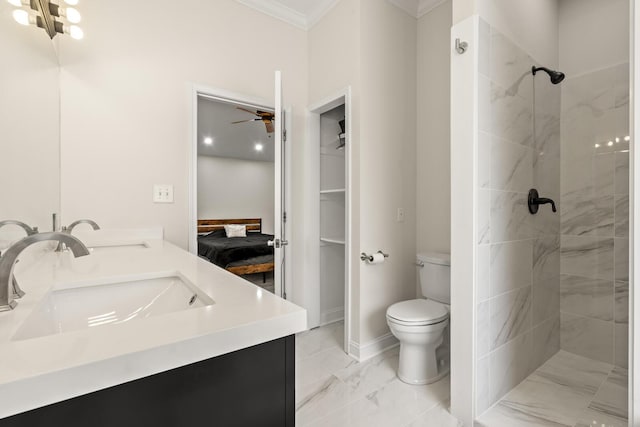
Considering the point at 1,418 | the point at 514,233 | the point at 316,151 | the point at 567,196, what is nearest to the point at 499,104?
the point at 514,233

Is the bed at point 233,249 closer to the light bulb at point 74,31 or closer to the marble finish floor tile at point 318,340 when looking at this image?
the marble finish floor tile at point 318,340

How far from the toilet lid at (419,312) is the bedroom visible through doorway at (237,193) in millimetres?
1638

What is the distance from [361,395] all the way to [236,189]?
2.73 meters

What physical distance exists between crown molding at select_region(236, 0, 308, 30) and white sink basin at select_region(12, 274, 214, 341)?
7.70 feet

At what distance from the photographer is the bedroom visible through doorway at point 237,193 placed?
10.3 ft

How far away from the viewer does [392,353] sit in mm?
2350

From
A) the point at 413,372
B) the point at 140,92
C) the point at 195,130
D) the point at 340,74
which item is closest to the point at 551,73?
the point at 340,74

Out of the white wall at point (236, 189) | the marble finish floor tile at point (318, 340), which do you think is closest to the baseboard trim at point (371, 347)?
the marble finish floor tile at point (318, 340)

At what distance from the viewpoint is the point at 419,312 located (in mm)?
1971

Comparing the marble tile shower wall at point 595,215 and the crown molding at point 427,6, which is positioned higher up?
the crown molding at point 427,6

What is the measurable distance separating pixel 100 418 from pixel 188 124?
2.04 m

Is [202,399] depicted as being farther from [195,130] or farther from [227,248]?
[227,248]

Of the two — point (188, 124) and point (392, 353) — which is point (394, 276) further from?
point (188, 124)

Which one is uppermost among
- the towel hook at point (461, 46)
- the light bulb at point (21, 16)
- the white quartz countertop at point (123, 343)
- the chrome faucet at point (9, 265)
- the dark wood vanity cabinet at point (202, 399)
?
the towel hook at point (461, 46)
